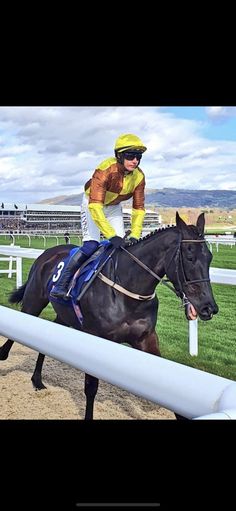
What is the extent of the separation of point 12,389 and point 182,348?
3.85ft

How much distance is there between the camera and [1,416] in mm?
2123

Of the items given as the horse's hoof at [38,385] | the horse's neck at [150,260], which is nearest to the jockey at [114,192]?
the horse's neck at [150,260]

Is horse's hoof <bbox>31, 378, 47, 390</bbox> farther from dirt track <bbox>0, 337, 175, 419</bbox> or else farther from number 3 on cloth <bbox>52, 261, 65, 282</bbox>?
number 3 on cloth <bbox>52, 261, 65, 282</bbox>

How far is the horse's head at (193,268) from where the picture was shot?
186cm

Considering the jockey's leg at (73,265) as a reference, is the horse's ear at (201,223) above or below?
above

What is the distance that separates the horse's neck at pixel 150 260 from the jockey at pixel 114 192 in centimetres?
11

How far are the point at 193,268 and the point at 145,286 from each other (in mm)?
210

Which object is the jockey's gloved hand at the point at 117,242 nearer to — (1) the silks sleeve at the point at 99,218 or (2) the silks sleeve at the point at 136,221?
(1) the silks sleeve at the point at 99,218

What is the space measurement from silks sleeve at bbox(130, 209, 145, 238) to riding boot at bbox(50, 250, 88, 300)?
26 centimetres

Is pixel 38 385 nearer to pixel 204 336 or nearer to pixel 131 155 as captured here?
pixel 131 155

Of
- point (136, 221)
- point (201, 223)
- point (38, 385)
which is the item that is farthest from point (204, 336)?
point (201, 223)

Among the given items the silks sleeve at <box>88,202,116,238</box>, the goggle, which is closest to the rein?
the silks sleeve at <box>88,202,116,238</box>

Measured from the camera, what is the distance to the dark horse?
1.90m
